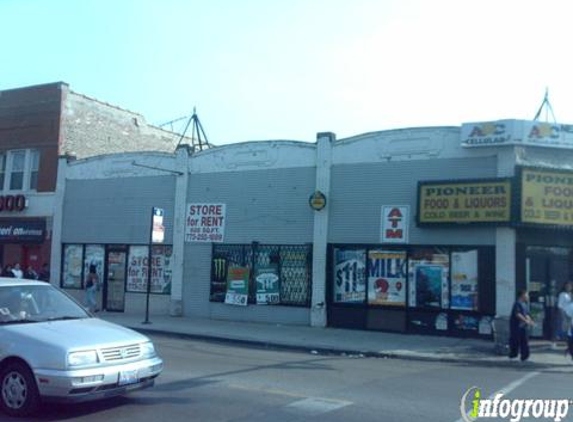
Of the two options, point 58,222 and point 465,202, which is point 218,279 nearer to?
point 58,222

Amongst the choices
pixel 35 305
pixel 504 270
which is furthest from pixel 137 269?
pixel 35 305

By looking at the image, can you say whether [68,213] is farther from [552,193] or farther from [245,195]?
[552,193]

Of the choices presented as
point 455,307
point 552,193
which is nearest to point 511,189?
point 552,193

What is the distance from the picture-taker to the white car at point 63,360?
288 inches

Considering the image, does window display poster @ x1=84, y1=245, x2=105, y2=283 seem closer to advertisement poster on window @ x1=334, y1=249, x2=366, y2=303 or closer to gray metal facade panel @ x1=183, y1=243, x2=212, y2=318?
gray metal facade panel @ x1=183, y1=243, x2=212, y2=318

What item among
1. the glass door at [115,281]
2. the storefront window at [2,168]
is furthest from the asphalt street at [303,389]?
the storefront window at [2,168]

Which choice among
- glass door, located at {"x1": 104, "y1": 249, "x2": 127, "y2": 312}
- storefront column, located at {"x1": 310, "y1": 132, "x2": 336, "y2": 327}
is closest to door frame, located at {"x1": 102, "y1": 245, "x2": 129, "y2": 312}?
glass door, located at {"x1": 104, "y1": 249, "x2": 127, "y2": 312}

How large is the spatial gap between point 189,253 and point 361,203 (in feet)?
22.0

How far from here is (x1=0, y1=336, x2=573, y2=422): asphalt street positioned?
7984 mm

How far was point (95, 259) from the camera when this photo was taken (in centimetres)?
2503

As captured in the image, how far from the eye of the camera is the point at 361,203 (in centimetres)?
1967

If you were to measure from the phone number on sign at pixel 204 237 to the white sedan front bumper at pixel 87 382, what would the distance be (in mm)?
14394

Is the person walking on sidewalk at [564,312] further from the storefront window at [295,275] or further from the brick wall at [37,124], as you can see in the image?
the brick wall at [37,124]

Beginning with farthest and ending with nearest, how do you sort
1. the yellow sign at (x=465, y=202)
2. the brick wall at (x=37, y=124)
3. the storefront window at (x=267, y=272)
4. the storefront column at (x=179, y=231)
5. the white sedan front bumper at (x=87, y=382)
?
the brick wall at (x=37, y=124), the storefront column at (x=179, y=231), the storefront window at (x=267, y=272), the yellow sign at (x=465, y=202), the white sedan front bumper at (x=87, y=382)
